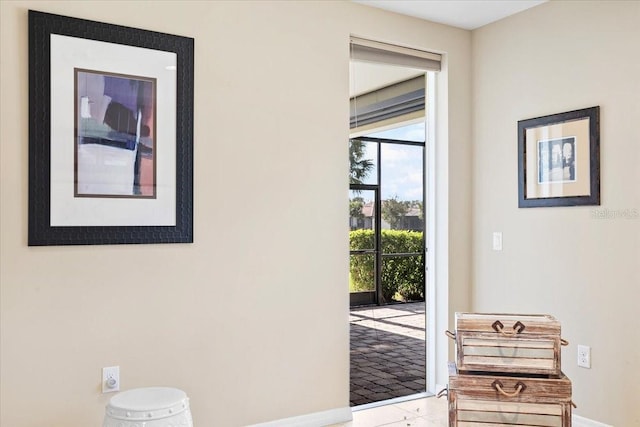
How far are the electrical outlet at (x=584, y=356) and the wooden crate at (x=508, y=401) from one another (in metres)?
0.64

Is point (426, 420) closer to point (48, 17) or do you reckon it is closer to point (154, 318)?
point (154, 318)

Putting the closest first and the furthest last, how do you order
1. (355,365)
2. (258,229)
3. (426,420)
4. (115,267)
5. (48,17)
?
(48,17), (115,267), (258,229), (426,420), (355,365)

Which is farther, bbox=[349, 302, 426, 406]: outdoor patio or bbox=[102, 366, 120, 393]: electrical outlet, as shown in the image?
bbox=[349, 302, 426, 406]: outdoor patio

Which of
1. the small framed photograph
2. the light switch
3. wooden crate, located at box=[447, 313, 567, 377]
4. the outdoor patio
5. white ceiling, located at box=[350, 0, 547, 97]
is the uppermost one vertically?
white ceiling, located at box=[350, 0, 547, 97]

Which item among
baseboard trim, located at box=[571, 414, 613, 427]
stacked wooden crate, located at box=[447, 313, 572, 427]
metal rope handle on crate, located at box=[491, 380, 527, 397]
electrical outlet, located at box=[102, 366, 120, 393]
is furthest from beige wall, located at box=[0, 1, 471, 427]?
baseboard trim, located at box=[571, 414, 613, 427]

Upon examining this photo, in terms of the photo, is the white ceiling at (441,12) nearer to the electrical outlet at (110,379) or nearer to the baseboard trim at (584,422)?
the electrical outlet at (110,379)

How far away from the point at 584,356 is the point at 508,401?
0.83 m

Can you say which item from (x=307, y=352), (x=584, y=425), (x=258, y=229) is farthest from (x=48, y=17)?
(x=584, y=425)

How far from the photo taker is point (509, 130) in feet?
12.0

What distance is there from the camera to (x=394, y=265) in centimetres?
549

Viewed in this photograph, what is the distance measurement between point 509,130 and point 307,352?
1.90 metres

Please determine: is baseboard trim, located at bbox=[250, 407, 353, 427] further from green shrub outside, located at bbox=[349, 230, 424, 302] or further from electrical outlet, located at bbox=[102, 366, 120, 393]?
green shrub outside, located at bbox=[349, 230, 424, 302]

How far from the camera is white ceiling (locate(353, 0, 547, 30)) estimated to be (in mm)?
3402

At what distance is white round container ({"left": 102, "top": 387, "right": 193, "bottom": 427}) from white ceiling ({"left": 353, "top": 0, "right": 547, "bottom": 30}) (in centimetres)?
245
